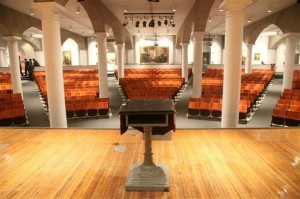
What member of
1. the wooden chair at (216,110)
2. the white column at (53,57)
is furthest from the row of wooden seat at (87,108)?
the wooden chair at (216,110)

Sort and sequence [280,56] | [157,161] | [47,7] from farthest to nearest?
[280,56] → [47,7] → [157,161]

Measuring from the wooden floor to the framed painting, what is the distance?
86.2 feet

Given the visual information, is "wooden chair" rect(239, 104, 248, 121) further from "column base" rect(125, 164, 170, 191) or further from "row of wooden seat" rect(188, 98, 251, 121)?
"column base" rect(125, 164, 170, 191)

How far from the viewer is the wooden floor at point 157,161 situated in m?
3.64

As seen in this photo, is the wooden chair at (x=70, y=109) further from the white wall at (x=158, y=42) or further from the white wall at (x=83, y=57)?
the white wall at (x=83, y=57)

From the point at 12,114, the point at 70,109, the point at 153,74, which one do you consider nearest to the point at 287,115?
the point at 70,109

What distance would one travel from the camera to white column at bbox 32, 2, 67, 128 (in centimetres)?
723

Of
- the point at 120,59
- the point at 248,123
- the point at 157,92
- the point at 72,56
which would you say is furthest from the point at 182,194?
the point at 72,56

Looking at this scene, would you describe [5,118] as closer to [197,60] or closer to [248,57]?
[197,60]

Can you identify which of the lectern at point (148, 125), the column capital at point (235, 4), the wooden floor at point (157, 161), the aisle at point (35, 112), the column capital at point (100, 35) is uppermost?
the column capital at point (100, 35)

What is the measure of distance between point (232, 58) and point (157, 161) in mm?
4166

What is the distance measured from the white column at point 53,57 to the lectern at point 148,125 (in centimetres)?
446

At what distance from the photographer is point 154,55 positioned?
32.0 metres

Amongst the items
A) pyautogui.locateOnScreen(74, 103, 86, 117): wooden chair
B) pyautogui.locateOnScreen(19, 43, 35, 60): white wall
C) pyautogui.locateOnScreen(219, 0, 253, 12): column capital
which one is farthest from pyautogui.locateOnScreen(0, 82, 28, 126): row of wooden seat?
pyautogui.locateOnScreen(19, 43, 35, 60): white wall
